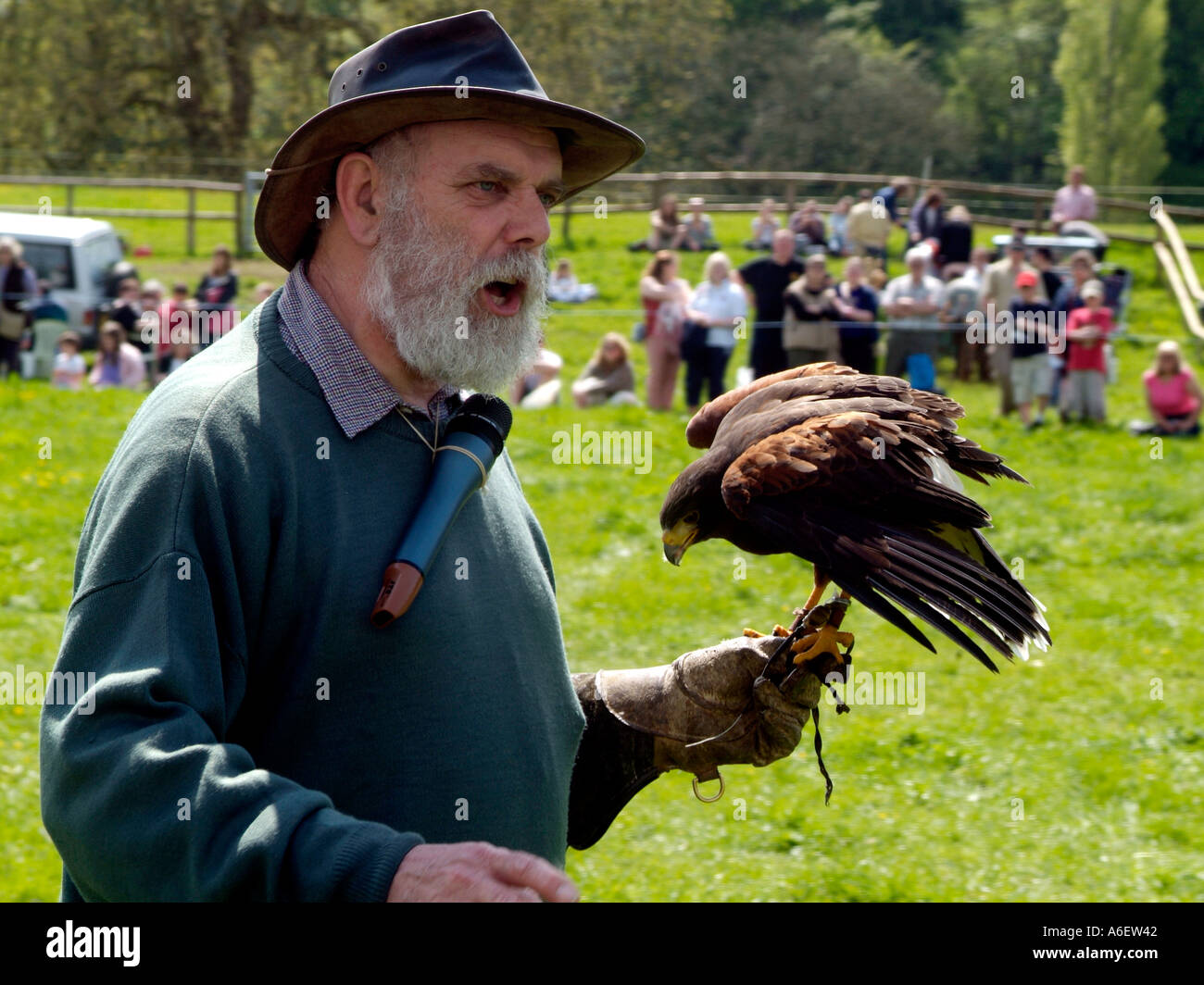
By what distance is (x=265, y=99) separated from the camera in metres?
23.6

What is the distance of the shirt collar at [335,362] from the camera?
197 cm

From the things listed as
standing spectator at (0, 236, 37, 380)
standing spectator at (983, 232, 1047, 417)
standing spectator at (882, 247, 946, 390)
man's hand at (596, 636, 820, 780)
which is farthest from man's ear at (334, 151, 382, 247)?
standing spectator at (983, 232, 1047, 417)

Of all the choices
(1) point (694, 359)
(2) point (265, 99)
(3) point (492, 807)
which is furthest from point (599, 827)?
(2) point (265, 99)

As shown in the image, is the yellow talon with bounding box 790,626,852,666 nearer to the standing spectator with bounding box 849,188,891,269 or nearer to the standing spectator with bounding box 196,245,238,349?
the standing spectator with bounding box 196,245,238,349

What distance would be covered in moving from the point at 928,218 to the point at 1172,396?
6.96 meters

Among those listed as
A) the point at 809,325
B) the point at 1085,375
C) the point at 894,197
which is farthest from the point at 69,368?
the point at 894,197

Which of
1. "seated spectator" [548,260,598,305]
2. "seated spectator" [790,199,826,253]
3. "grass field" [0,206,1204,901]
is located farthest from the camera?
"seated spectator" [790,199,826,253]

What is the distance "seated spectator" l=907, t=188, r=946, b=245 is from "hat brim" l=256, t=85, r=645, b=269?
15.8m

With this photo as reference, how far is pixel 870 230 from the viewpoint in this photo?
1788 cm

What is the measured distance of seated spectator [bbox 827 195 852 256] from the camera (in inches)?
756

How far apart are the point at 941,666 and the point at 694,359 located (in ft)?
15.9

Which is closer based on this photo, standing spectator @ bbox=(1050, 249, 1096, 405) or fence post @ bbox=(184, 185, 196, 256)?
standing spectator @ bbox=(1050, 249, 1096, 405)

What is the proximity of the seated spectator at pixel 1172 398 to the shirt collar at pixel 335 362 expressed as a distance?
33.4ft

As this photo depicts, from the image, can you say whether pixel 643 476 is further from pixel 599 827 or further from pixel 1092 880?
pixel 599 827
